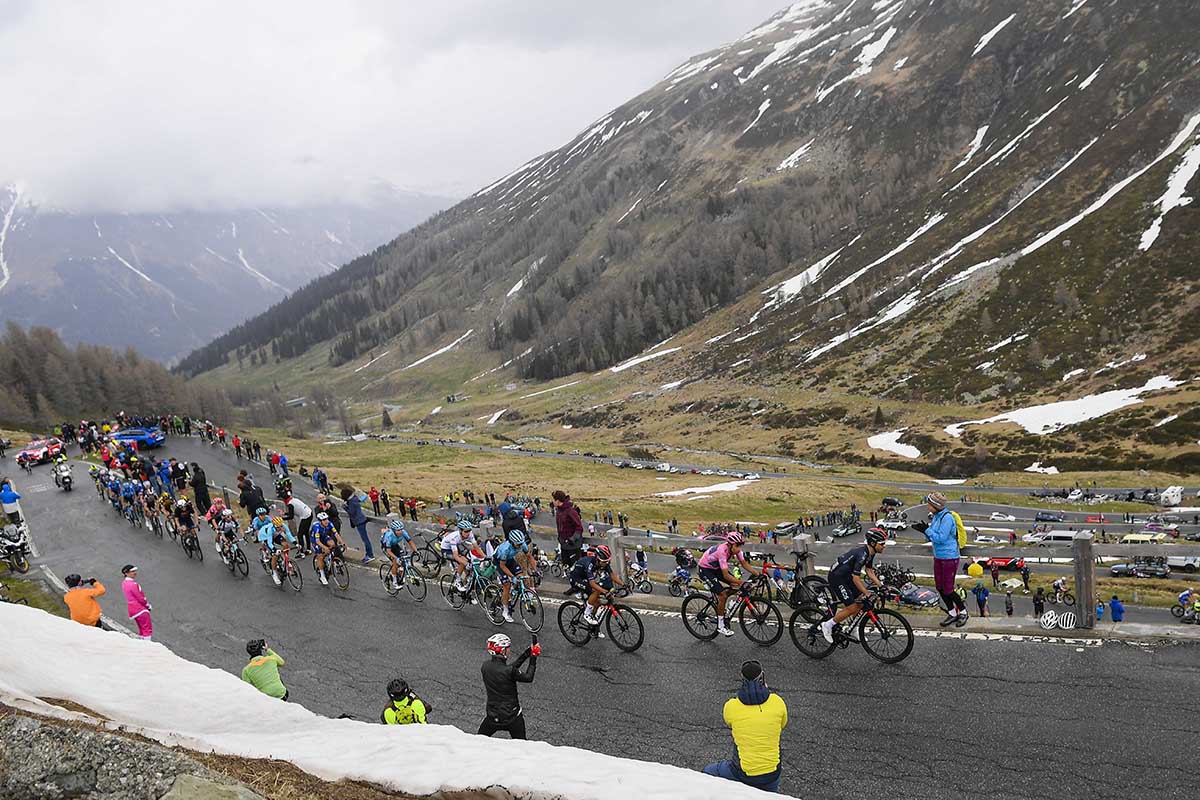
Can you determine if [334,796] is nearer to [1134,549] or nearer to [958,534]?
[958,534]

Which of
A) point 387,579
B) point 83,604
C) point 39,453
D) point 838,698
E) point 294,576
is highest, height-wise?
point 39,453

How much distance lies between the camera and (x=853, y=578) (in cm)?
1284

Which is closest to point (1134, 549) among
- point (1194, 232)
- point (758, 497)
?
point (758, 497)

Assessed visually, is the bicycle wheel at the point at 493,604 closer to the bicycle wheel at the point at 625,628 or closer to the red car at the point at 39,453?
the bicycle wheel at the point at 625,628

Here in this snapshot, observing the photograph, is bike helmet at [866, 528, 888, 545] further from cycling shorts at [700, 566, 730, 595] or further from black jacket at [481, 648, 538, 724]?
black jacket at [481, 648, 538, 724]

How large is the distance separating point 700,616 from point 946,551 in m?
5.19

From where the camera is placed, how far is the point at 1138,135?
13462 cm

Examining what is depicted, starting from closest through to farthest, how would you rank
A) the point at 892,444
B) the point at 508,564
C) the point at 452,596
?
the point at 508,564 → the point at 452,596 → the point at 892,444

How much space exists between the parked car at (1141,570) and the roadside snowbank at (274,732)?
1686 inches

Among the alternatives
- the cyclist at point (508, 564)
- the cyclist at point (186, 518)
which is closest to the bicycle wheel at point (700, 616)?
the cyclist at point (508, 564)

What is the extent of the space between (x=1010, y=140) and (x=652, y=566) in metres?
184

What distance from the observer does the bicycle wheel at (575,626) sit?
15555mm

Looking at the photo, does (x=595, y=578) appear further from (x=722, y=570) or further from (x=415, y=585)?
(x=415, y=585)

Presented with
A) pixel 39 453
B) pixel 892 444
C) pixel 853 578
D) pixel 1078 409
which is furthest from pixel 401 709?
pixel 1078 409
